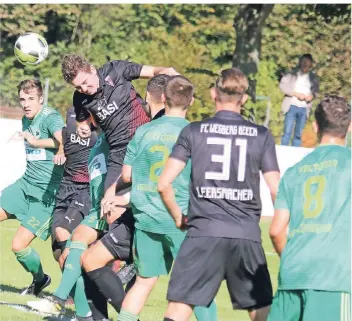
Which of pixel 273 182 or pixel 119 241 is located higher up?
pixel 273 182

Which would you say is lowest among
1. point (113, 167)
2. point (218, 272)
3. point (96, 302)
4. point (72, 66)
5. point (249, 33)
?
point (96, 302)

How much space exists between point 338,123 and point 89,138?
465cm

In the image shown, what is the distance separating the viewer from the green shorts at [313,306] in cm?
584

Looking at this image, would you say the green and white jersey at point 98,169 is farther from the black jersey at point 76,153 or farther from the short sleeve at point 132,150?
the short sleeve at point 132,150

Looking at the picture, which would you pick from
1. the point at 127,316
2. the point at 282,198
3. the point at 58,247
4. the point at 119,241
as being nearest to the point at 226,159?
the point at 282,198

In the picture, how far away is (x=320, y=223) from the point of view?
5938 millimetres

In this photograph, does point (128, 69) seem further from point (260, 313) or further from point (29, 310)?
point (260, 313)

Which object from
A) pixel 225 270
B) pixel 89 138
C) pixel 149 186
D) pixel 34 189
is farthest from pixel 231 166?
pixel 34 189

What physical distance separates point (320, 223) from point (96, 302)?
3.33m

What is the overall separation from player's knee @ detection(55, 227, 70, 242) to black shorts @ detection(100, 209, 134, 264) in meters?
1.88

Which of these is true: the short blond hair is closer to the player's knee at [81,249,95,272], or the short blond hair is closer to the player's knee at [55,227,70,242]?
the player's knee at [81,249,95,272]

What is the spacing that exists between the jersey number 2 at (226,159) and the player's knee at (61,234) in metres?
3.75

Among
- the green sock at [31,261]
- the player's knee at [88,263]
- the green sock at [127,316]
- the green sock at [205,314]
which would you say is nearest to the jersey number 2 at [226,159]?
the green sock at [205,314]

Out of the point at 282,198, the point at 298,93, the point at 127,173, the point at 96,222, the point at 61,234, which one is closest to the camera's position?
the point at 282,198
